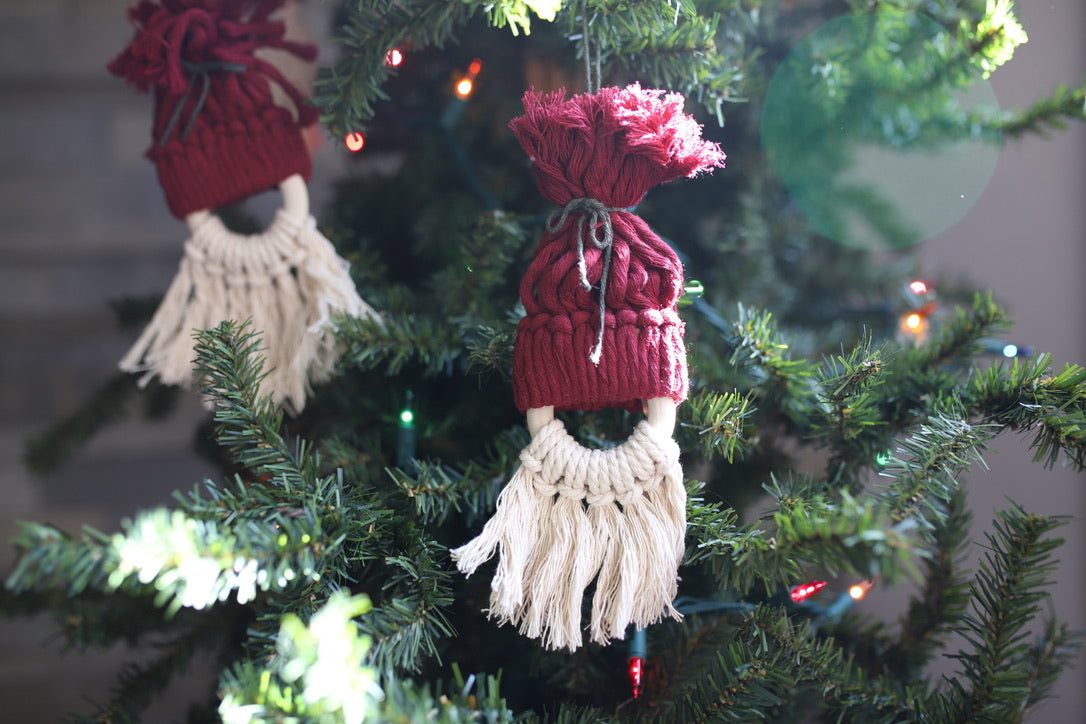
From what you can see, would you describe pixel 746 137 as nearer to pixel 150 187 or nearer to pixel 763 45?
pixel 763 45

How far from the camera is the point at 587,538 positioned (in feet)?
1.44

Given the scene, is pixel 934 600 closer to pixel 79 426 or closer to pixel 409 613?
pixel 409 613

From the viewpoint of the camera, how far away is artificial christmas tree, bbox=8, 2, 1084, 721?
35cm

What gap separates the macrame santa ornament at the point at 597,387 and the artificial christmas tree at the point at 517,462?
1.4 inches

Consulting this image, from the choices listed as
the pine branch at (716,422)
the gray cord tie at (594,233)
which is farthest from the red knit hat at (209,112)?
the pine branch at (716,422)

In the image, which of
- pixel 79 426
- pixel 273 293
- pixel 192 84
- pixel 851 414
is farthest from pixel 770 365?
pixel 79 426

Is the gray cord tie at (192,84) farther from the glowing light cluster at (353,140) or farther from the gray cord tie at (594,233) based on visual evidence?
the gray cord tie at (594,233)

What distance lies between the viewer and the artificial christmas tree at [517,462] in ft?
1.15

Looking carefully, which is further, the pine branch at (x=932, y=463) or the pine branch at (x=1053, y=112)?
the pine branch at (x=1053, y=112)

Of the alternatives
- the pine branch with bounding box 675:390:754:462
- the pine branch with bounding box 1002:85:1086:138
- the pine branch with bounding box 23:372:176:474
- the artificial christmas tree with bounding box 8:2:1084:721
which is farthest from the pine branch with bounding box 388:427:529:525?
the pine branch with bounding box 1002:85:1086:138

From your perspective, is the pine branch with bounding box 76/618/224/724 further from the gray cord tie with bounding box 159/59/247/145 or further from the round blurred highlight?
the round blurred highlight

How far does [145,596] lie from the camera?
0.62 metres

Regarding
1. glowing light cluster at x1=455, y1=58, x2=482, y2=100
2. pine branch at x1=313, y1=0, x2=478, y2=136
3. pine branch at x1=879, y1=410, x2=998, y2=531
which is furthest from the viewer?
glowing light cluster at x1=455, y1=58, x2=482, y2=100

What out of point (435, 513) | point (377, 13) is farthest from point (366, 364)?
point (377, 13)
